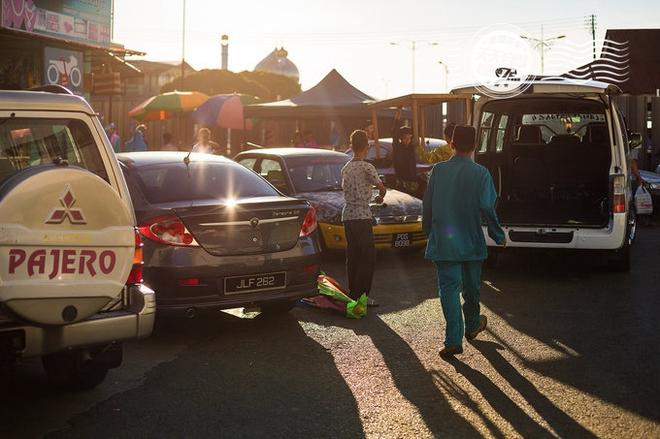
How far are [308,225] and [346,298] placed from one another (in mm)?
1014

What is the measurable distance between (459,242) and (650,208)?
34.6 feet

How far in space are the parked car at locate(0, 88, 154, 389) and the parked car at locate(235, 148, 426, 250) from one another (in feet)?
20.1

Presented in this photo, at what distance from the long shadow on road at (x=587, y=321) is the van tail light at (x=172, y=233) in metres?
2.41

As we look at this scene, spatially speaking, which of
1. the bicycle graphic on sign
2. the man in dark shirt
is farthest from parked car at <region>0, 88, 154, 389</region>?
the bicycle graphic on sign

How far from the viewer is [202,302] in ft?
22.8

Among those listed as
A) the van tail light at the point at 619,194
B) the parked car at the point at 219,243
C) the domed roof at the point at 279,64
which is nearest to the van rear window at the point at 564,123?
the van tail light at the point at 619,194

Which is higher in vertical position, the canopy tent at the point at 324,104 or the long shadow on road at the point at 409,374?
the canopy tent at the point at 324,104

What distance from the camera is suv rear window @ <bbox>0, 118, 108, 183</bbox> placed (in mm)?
5020

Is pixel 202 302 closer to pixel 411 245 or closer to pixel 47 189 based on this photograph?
pixel 47 189

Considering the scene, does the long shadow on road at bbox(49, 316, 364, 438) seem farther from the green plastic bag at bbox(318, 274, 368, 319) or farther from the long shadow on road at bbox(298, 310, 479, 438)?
the green plastic bag at bbox(318, 274, 368, 319)

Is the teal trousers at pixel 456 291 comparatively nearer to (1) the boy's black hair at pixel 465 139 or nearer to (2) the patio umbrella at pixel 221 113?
(1) the boy's black hair at pixel 465 139

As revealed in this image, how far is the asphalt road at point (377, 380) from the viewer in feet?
16.5

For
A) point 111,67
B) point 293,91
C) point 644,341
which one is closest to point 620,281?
point 644,341

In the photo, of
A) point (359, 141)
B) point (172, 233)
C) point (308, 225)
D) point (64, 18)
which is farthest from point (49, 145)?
point (64, 18)
